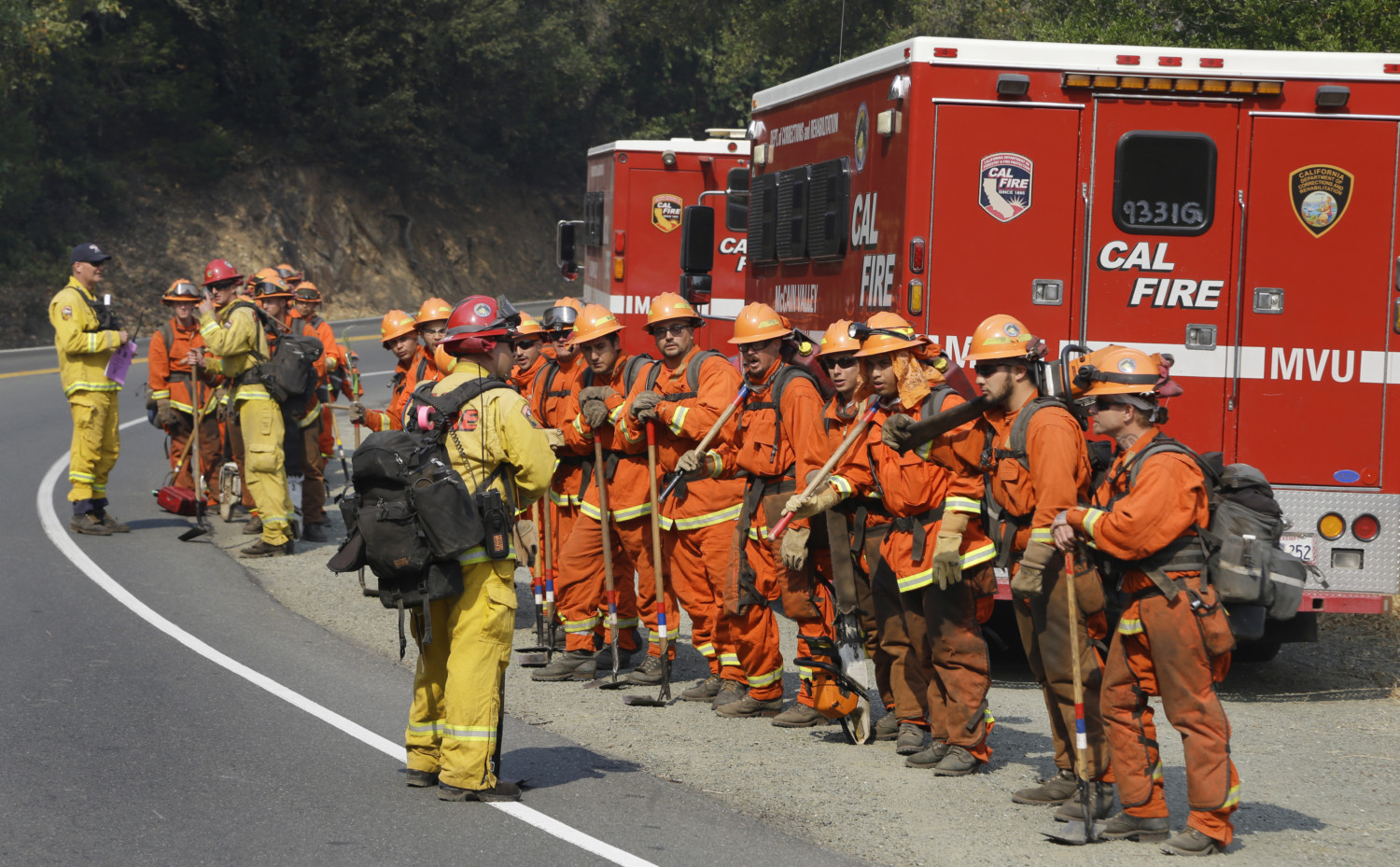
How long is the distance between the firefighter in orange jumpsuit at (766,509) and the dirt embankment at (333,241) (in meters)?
27.2

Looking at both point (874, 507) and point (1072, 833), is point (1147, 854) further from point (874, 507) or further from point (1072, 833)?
point (874, 507)

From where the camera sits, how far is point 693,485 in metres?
8.23

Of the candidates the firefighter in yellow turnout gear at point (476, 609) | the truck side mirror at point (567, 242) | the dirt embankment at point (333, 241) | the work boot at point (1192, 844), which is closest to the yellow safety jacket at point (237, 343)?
the firefighter in yellow turnout gear at point (476, 609)

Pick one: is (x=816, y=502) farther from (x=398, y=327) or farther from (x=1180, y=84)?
(x=398, y=327)

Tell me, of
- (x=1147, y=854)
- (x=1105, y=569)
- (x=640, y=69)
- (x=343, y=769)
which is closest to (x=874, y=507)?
(x=1105, y=569)

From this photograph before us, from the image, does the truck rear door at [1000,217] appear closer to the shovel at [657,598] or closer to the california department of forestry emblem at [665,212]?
the shovel at [657,598]

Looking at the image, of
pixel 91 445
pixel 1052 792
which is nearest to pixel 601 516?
pixel 1052 792

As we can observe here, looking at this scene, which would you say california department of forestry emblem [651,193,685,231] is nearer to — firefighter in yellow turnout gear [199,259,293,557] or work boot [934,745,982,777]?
firefighter in yellow turnout gear [199,259,293,557]

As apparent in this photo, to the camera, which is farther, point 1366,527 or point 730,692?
point 1366,527

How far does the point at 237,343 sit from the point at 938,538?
24.2ft

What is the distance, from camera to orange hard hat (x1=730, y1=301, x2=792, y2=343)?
7.84 metres

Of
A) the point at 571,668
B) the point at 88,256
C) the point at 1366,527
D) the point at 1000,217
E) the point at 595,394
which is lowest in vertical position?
the point at 571,668

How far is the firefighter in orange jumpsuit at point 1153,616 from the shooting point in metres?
5.70

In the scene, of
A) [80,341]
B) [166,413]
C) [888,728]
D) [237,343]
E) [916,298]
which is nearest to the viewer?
[888,728]
